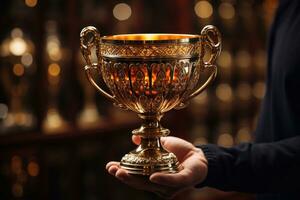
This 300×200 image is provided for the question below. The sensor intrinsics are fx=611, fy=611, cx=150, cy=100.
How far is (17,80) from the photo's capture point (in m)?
2.15

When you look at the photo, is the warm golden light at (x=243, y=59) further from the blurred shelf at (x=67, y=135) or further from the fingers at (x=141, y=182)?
the fingers at (x=141, y=182)

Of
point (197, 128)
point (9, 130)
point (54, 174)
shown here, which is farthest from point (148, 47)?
point (197, 128)

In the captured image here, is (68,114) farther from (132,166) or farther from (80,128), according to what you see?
(132,166)

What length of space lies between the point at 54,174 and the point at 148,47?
149cm

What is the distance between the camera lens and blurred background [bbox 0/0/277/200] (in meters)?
2.14

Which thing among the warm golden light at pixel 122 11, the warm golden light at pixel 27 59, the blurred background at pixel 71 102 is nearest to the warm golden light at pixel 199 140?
the blurred background at pixel 71 102

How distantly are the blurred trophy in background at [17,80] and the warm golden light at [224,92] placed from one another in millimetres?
1072

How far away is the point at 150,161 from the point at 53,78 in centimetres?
132

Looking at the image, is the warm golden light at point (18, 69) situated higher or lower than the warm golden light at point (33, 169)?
higher

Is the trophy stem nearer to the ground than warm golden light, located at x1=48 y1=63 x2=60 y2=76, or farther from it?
farther from it

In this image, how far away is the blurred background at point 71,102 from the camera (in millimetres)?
2143

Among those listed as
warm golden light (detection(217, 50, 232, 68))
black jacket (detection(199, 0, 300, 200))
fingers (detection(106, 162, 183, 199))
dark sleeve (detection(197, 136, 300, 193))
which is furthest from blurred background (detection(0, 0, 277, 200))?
fingers (detection(106, 162, 183, 199))

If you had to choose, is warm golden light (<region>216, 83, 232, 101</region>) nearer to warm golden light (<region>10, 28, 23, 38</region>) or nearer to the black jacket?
warm golden light (<region>10, 28, 23, 38</region>)

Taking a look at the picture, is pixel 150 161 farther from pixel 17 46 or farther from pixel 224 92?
pixel 224 92
